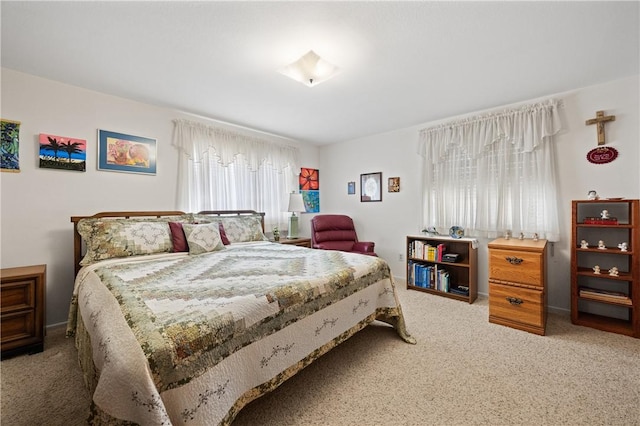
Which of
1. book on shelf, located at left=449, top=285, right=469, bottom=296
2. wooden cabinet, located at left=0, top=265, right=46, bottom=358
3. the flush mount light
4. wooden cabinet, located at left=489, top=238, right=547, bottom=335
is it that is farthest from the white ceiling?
book on shelf, located at left=449, top=285, right=469, bottom=296

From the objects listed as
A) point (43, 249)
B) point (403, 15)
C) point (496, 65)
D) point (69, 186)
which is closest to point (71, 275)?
point (43, 249)

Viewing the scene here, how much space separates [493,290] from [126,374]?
3.09m

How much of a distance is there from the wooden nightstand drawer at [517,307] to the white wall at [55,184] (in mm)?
4094

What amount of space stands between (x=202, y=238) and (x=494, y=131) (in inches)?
146

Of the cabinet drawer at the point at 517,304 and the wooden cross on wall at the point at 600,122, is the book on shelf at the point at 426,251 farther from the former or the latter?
the wooden cross on wall at the point at 600,122

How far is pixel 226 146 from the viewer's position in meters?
3.90

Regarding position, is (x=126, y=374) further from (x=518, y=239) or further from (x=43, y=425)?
(x=518, y=239)

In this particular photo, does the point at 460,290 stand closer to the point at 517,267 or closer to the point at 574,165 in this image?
the point at 517,267

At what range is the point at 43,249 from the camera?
2584 mm

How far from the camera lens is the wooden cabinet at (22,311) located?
6.65 feet

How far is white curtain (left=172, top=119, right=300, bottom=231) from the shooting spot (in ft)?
11.6

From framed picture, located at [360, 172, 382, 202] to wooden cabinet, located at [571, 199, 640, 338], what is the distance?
252cm

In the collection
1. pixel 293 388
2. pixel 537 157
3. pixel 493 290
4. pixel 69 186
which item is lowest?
pixel 293 388

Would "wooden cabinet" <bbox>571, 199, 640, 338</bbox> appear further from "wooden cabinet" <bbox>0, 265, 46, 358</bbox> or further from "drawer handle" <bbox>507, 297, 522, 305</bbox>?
"wooden cabinet" <bbox>0, 265, 46, 358</bbox>
